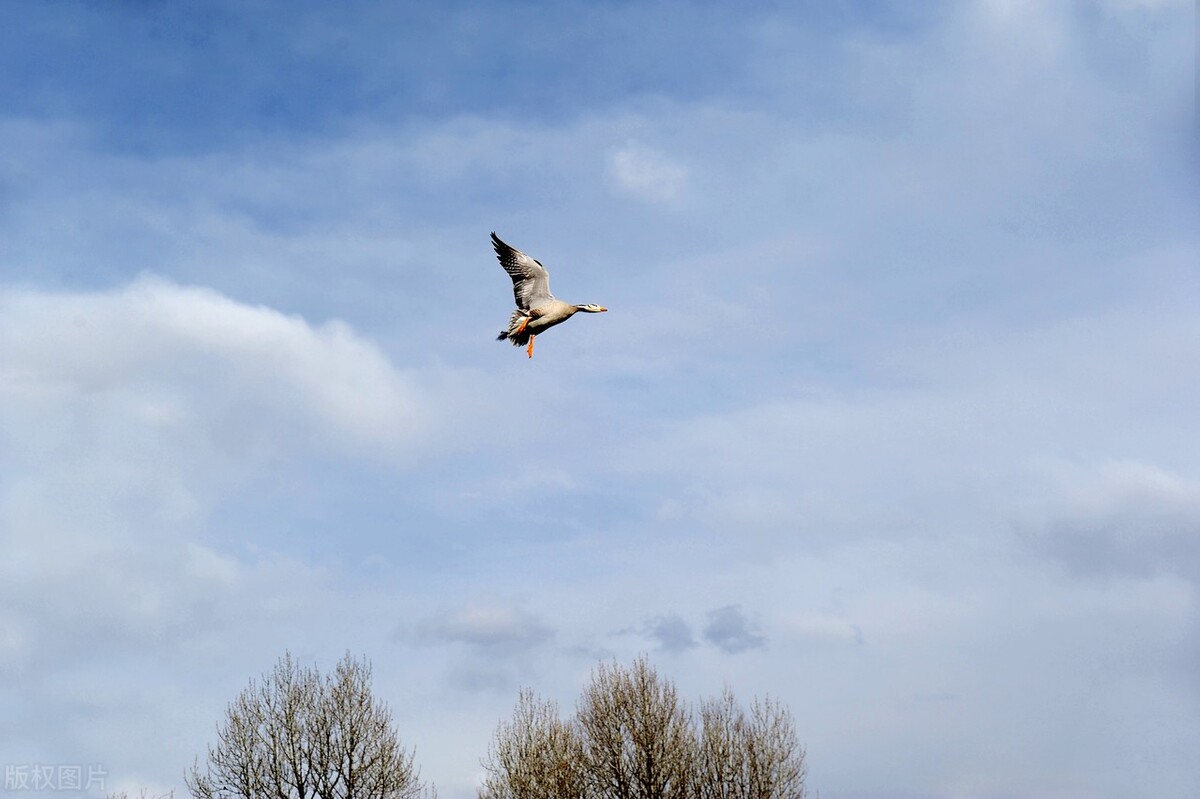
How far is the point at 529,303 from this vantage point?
2673 centimetres

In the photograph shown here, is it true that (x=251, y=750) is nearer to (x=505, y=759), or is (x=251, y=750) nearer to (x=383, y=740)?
(x=383, y=740)

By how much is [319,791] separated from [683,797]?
38.6 feet

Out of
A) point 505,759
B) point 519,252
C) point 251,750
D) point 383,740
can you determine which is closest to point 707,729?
point 505,759

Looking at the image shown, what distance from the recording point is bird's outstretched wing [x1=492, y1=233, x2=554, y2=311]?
2686 cm

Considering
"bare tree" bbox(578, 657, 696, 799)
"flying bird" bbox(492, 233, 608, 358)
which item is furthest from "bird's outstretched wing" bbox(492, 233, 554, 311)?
"bare tree" bbox(578, 657, 696, 799)

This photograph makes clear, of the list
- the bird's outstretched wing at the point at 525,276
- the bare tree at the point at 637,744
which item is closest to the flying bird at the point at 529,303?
the bird's outstretched wing at the point at 525,276

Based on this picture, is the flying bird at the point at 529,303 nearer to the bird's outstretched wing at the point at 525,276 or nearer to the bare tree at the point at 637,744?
the bird's outstretched wing at the point at 525,276

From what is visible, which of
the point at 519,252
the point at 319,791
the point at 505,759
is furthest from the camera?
the point at 505,759

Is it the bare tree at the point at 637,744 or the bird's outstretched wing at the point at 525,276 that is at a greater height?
the bird's outstretched wing at the point at 525,276

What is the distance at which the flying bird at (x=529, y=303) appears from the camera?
85.0 feet

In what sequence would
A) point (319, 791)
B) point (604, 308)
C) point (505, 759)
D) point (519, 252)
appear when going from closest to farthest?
point (604, 308) < point (519, 252) < point (319, 791) < point (505, 759)

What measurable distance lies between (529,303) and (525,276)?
2.97ft

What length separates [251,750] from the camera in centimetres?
3959

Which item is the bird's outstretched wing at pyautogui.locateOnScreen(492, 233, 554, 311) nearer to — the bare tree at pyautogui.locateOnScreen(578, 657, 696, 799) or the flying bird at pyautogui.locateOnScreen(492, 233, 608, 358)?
the flying bird at pyautogui.locateOnScreen(492, 233, 608, 358)
